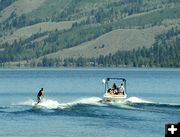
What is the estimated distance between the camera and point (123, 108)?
334ft

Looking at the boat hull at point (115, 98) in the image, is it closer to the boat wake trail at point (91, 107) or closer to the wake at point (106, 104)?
the wake at point (106, 104)

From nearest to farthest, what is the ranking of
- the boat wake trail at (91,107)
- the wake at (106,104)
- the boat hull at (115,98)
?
the boat wake trail at (91,107), the wake at (106,104), the boat hull at (115,98)

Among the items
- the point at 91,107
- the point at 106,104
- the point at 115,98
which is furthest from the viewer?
the point at 115,98

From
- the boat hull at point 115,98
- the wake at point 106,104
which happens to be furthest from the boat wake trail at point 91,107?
the boat hull at point 115,98

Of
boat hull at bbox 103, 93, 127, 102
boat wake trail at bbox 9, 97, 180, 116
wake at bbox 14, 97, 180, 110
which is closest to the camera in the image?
boat wake trail at bbox 9, 97, 180, 116

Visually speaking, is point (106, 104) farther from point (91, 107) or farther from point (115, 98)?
point (91, 107)

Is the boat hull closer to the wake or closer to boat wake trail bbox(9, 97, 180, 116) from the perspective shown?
the wake

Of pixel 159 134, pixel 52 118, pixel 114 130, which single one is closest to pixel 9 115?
pixel 52 118

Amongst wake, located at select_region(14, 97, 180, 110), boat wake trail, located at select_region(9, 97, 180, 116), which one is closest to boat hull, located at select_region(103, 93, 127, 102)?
wake, located at select_region(14, 97, 180, 110)

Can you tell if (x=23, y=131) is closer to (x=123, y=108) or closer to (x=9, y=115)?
(x=9, y=115)

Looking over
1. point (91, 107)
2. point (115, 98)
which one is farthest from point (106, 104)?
point (91, 107)

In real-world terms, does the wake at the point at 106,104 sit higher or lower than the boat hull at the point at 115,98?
lower

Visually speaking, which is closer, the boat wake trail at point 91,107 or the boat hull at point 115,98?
the boat wake trail at point 91,107

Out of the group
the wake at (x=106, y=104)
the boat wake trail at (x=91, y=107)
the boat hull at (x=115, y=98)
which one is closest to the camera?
the boat wake trail at (x=91, y=107)
